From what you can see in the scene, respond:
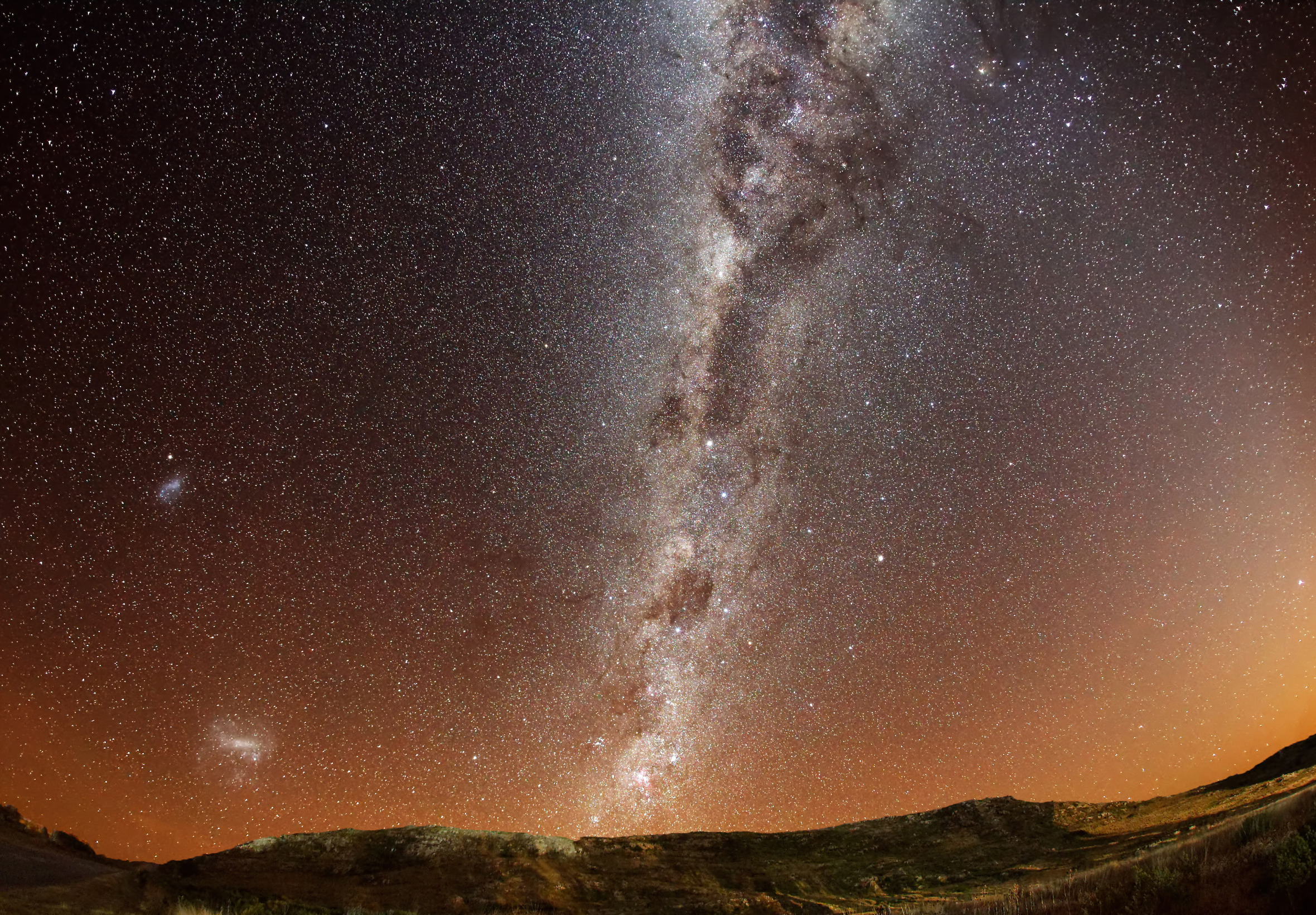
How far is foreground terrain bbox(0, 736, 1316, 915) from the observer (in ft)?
35.2

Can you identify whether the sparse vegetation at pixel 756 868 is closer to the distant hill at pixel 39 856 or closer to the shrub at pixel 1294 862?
the distant hill at pixel 39 856

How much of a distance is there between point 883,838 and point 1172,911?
59.8ft

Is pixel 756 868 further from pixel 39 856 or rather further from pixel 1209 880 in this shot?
pixel 39 856

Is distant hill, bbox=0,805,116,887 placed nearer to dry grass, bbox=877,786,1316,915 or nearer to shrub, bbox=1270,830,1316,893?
dry grass, bbox=877,786,1316,915

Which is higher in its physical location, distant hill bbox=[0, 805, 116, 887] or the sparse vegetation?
distant hill bbox=[0, 805, 116, 887]

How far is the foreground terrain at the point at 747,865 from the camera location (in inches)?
423

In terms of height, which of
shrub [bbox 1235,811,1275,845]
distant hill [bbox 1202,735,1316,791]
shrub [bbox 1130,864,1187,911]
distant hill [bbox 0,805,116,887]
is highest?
distant hill [bbox 0,805,116,887]

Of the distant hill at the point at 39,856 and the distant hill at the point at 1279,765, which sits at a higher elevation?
the distant hill at the point at 39,856

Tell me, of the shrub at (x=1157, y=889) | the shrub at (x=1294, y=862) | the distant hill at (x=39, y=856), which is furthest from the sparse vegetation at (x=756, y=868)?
the shrub at (x=1294, y=862)

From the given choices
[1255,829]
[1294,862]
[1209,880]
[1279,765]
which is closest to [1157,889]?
[1209,880]

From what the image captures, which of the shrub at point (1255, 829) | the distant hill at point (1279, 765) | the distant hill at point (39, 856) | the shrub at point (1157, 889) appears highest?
the distant hill at point (39, 856)

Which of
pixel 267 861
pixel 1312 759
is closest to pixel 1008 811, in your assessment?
pixel 1312 759

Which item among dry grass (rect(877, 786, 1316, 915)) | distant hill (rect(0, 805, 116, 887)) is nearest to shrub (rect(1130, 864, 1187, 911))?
dry grass (rect(877, 786, 1316, 915))

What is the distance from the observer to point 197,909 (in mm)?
14133
